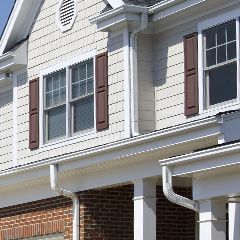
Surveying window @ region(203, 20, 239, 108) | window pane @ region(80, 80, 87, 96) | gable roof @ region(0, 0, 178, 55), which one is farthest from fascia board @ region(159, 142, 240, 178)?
gable roof @ region(0, 0, 178, 55)

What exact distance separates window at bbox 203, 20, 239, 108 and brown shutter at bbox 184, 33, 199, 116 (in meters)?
0.20

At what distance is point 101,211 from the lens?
66.5ft

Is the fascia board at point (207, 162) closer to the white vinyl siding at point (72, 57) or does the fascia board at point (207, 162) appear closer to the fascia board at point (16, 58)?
the white vinyl siding at point (72, 57)

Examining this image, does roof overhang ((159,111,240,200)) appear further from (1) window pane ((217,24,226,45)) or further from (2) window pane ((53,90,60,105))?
(2) window pane ((53,90,60,105))

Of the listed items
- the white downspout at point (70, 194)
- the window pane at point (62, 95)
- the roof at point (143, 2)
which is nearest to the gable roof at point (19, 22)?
the window pane at point (62, 95)

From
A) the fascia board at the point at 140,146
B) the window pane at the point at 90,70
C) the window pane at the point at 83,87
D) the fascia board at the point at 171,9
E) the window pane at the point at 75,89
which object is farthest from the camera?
the window pane at the point at 75,89

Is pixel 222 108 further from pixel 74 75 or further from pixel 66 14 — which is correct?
pixel 66 14

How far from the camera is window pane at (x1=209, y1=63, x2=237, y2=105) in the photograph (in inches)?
695

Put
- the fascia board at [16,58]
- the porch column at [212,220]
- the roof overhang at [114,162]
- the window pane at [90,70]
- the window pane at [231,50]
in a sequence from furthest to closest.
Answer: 1. the fascia board at [16,58]
2. the window pane at [90,70]
3. the window pane at [231,50]
4. the roof overhang at [114,162]
5. the porch column at [212,220]

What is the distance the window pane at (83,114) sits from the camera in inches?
808

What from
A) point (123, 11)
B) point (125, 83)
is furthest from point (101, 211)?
point (123, 11)

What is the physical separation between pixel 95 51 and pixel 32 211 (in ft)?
12.3

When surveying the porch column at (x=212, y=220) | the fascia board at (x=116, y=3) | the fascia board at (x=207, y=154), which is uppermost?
the fascia board at (x=116, y=3)

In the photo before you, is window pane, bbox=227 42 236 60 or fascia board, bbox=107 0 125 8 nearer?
window pane, bbox=227 42 236 60
